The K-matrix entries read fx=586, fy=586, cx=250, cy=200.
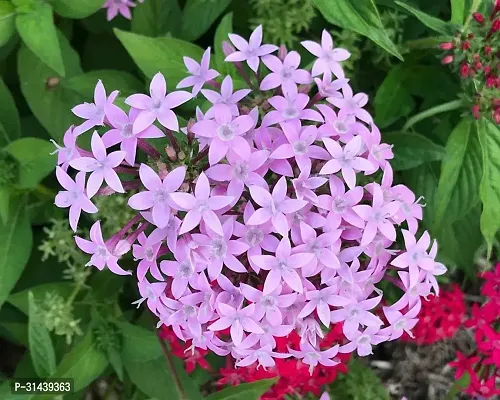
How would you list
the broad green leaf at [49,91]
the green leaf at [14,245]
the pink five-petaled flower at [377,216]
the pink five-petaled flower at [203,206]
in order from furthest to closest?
the broad green leaf at [49,91] < the green leaf at [14,245] < the pink five-petaled flower at [377,216] < the pink five-petaled flower at [203,206]

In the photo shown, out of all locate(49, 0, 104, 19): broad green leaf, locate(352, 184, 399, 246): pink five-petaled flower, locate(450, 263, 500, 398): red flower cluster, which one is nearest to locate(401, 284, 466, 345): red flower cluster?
locate(450, 263, 500, 398): red flower cluster

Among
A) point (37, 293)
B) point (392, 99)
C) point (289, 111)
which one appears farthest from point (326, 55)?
point (37, 293)

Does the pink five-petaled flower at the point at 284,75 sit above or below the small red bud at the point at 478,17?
below

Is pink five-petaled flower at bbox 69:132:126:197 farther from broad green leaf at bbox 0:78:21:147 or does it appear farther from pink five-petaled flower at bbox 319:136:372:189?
broad green leaf at bbox 0:78:21:147

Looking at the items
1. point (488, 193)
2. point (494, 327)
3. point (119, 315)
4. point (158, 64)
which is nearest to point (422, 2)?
point (488, 193)

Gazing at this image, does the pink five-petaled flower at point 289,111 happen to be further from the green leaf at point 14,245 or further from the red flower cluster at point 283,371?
the green leaf at point 14,245

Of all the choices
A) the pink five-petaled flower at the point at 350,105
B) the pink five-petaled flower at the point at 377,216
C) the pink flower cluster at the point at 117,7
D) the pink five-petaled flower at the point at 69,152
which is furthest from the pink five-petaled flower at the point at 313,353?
the pink flower cluster at the point at 117,7
